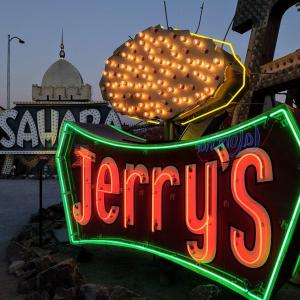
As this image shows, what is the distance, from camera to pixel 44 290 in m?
6.21

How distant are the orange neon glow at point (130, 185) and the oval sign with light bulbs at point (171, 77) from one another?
3.50 feet

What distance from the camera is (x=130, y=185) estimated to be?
722 centimetres

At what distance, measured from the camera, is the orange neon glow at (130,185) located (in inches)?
277

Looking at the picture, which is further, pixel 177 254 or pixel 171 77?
pixel 171 77

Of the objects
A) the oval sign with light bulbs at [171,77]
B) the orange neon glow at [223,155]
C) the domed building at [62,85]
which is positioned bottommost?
the orange neon glow at [223,155]

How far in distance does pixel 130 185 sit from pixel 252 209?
2.59 m

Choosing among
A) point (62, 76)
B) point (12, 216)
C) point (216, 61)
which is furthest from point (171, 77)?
point (62, 76)

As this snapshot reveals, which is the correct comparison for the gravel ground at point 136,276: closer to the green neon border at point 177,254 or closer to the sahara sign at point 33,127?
the green neon border at point 177,254

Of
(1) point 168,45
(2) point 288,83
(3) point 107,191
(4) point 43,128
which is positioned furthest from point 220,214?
(4) point 43,128

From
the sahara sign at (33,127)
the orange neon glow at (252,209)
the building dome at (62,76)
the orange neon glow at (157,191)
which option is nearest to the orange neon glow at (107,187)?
the orange neon glow at (157,191)

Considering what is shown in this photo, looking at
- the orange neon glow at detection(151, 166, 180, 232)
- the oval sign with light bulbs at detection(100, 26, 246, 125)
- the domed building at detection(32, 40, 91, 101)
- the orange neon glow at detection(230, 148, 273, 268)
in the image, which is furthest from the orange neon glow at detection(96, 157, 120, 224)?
the domed building at detection(32, 40, 91, 101)

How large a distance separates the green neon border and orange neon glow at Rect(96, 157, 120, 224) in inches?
13.3

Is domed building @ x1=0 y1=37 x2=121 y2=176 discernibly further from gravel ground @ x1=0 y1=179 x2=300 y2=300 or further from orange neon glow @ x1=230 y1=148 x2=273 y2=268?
orange neon glow @ x1=230 y1=148 x2=273 y2=268

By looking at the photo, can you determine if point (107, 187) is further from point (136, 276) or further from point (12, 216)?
point (12, 216)
